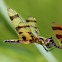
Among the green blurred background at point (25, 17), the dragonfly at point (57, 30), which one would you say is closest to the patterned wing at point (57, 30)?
the dragonfly at point (57, 30)

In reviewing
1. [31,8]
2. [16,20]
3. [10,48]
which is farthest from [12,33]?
[16,20]

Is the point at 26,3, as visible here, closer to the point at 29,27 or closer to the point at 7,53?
the point at 7,53

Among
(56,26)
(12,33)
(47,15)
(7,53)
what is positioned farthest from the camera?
(47,15)

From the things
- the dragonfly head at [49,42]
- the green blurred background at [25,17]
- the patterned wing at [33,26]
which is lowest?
the green blurred background at [25,17]

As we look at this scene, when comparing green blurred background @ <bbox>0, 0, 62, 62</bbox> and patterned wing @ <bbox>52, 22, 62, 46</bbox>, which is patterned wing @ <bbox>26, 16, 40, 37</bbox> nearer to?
patterned wing @ <bbox>52, 22, 62, 46</bbox>

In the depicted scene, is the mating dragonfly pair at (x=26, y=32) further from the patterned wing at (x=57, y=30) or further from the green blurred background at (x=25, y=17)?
the green blurred background at (x=25, y=17)

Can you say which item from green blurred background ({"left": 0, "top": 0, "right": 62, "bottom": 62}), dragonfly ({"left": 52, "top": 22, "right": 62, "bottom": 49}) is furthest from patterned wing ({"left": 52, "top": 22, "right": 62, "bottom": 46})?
green blurred background ({"left": 0, "top": 0, "right": 62, "bottom": 62})

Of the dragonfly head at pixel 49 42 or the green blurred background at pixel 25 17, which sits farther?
the green blurred background at pixel 25 17

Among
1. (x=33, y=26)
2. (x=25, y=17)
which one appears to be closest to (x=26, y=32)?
(x=33, y=26)

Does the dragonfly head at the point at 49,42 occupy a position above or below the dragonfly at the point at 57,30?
below
